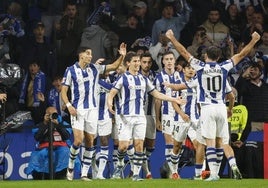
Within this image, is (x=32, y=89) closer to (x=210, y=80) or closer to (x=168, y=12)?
(x=168, y=12)

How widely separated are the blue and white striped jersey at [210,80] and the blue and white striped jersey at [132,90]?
196 centimetres

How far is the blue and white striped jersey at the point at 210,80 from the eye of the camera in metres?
24.6

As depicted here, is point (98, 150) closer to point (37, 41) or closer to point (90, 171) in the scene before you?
point (90, 171)

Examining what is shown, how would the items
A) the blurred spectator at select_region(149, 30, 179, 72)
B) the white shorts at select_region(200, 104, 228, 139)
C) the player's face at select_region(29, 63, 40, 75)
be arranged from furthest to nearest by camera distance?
the blurred spectator at select_region(149, 30, 179, 72) < the player's face at select_region(29, 63, 40, 75) < the white shorts at select_region(200, 104, 228, 139)

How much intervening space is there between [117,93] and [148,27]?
5.75 m

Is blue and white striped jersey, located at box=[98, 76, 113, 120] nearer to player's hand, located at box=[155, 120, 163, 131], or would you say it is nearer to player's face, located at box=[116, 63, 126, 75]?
player's face, located at box=[116, 63, 126, 75]

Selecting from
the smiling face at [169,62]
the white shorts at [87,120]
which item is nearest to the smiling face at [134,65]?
the white shorts at [87,120]

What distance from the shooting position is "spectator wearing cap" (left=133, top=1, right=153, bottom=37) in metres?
32.0

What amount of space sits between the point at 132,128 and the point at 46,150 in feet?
7.83

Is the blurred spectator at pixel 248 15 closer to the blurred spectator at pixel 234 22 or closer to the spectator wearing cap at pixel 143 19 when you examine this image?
the blurred spectator at pixel 234 22

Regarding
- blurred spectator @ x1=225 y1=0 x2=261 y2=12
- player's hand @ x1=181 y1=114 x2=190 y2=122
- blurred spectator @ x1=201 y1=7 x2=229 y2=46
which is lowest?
player's hand @ x1=181 y1=114 x2=190 y2=122

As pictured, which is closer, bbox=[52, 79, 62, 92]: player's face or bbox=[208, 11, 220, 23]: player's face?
bbox=[52, 79, 62, 92]: player's face

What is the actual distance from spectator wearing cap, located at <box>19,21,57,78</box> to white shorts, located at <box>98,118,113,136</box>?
3.31 m

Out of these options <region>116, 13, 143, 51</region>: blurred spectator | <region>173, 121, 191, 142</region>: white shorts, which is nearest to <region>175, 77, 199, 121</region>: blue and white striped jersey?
<region>173, 121, 191, 142</region>: white shorts
